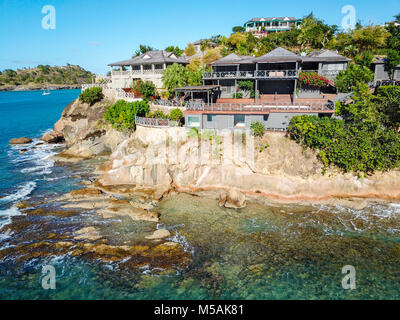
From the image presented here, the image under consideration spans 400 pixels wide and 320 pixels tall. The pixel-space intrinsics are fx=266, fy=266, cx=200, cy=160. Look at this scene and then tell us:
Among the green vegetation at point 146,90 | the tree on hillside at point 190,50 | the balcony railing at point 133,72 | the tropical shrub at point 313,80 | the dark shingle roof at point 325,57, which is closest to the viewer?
the tropical shrub at point 313,80

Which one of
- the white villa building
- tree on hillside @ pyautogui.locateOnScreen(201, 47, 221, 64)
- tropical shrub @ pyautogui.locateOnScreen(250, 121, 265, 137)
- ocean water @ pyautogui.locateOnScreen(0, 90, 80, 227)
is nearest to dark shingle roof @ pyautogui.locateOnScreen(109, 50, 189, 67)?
the white villa building

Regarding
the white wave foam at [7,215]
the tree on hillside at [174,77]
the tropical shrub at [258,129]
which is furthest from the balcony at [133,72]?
the white wave foam at [7,215]

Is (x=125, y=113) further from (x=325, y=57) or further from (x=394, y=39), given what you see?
(x=394, y=39)

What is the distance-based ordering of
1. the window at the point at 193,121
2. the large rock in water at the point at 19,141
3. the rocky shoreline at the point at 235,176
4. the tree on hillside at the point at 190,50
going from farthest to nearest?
→ 1. the tree on hillside at the point at 190,50
2. the large rock in water at the point at 19,141
3. the window at the point at 193,121
4. the rocky shoreline at the point at 235,176

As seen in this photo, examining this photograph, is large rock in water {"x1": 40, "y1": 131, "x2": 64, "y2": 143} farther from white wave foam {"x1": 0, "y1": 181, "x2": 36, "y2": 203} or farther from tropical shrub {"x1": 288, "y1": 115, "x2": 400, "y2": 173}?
tropical shrub {"x1": 288, "y1": 115, "x2": 400, "y2": 173}

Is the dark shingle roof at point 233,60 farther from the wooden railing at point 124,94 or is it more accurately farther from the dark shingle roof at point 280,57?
the wooden railing at point 124,94

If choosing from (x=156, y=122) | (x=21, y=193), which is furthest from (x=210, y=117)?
(x=21, y=193)
